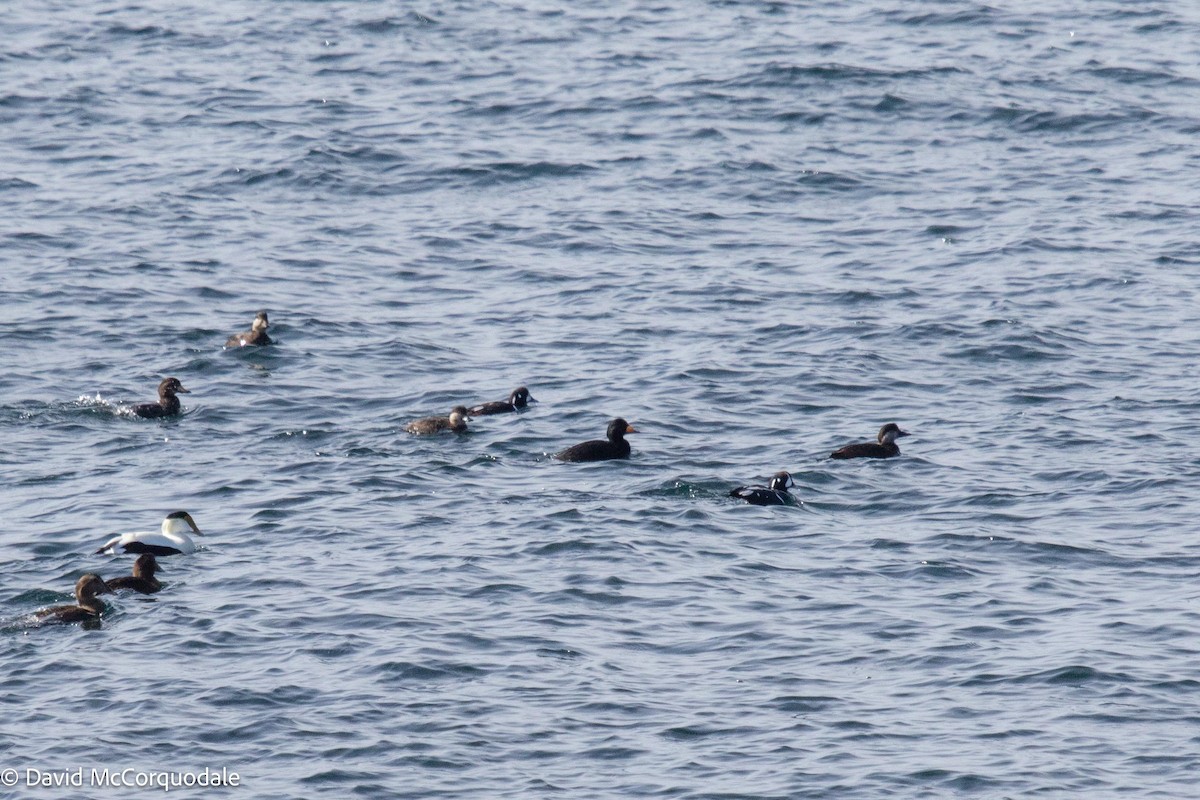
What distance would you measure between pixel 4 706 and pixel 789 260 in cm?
1661

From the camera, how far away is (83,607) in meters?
17.0

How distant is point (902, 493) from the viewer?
20859 mm

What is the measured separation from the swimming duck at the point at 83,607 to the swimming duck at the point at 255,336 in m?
8.31

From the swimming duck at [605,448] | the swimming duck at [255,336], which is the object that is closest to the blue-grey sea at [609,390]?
the swimming duck at [255,336]

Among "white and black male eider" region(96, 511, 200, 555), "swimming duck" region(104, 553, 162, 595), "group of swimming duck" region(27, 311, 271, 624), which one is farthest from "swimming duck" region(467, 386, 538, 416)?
"swimming duck" region(104, 553, 162, 595)

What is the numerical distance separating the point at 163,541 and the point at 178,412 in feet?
16.2

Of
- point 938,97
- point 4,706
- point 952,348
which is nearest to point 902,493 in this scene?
point 952,348

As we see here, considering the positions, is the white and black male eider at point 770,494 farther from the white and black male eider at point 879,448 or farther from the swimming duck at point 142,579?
the swimming duck at point 142,579

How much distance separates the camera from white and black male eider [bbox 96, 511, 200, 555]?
18344 mm

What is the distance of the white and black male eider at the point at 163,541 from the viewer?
722 inches

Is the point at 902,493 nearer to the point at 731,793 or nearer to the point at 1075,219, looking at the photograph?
the point at 731,793

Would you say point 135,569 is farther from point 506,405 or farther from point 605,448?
point 506,405

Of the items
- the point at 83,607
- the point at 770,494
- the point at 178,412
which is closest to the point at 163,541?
the point at 83,607

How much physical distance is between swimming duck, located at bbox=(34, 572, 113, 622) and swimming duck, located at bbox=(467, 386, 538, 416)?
6.73 meters
